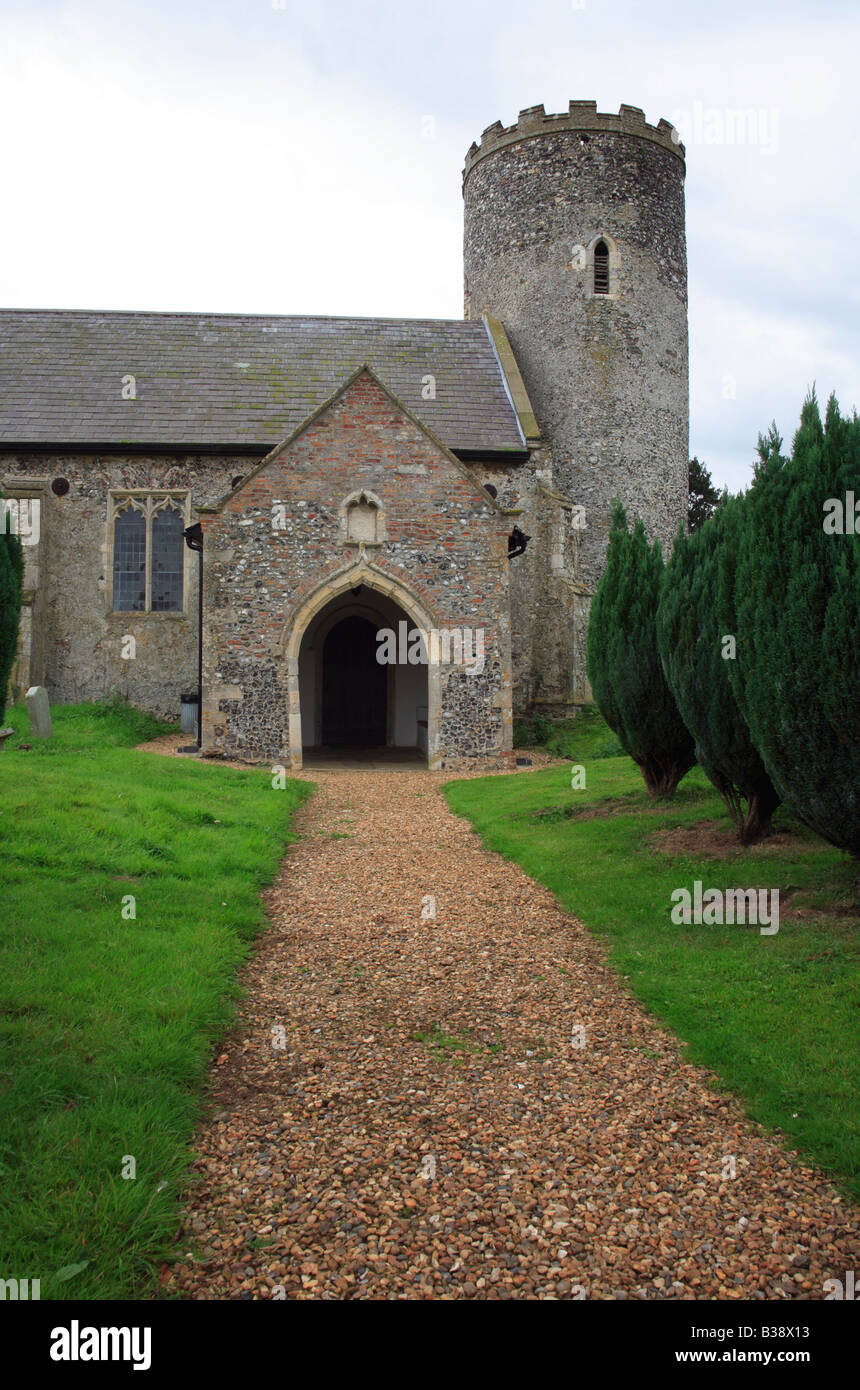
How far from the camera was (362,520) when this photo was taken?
1620 centimetres

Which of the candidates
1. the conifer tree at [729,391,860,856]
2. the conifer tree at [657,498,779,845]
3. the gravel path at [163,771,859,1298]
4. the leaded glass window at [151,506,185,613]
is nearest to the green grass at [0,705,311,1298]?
the gravel path at [163,771,859,1298]

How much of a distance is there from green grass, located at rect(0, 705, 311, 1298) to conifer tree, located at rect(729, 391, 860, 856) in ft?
13.4

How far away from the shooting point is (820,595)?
6.33 m

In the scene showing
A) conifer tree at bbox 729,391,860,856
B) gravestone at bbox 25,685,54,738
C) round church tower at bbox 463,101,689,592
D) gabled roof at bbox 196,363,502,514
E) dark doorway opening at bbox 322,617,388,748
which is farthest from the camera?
round church tower at bbox 463,101,689,592

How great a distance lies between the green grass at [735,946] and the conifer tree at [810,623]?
3.16ft

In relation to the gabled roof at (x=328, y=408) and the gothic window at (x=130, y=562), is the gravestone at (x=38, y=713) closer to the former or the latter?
the gabled roof at (x=328, y=408)

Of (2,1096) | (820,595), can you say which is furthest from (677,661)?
(2,1096)

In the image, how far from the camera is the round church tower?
23172 millimetres

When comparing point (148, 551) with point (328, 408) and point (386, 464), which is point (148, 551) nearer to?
point (328, 408)

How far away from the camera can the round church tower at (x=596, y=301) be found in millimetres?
23172

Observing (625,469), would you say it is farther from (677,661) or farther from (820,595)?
(820,595)

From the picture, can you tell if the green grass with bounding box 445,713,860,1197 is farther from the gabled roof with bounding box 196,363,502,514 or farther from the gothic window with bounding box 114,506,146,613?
A: the gothic window with bounding box 114,506,146,613

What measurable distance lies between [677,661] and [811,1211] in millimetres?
6388

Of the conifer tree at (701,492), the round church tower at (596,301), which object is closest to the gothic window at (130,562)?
the round church tower at (596,301)
